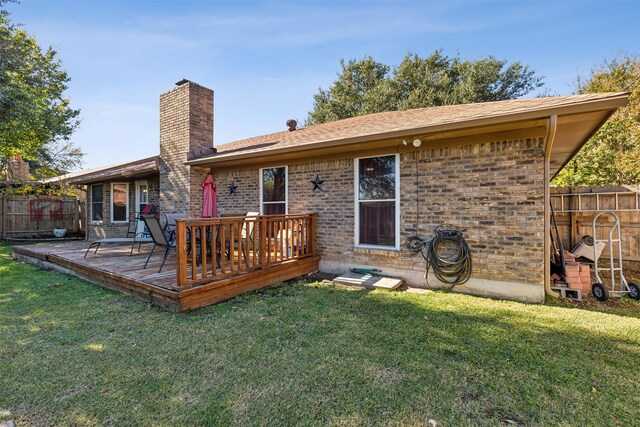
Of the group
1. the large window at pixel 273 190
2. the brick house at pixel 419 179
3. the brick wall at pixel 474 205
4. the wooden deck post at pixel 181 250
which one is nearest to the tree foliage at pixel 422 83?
the brick house at pixel 419 179

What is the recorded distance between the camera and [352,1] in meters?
8.46

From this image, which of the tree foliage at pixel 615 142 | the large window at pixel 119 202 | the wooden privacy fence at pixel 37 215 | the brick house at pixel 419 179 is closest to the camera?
the brick house at pixel 419 179

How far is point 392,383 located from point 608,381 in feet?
5.65

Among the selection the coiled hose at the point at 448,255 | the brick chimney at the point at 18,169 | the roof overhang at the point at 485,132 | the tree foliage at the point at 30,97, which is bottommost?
the coiled hose at the point at 448,255

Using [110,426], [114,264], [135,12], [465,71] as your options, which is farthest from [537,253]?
[465,71]

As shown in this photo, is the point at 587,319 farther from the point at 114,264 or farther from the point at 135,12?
the point at 135,12

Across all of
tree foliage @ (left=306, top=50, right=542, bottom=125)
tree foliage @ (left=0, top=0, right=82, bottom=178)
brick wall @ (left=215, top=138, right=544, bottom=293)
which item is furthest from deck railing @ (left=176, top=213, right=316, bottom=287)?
tree foliage @ (left=306, top=50, right=542, bottom=125)

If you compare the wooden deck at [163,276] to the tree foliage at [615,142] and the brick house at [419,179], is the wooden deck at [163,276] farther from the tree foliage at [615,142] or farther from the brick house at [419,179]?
the tree foliage at [615,142]

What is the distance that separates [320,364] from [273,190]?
16.6 ft

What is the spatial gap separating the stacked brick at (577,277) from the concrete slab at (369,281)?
2501 millimetres

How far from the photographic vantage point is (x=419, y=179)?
5254mm

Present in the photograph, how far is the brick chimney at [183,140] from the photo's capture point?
26.4 feet

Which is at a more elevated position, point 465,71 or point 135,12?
point 465,71

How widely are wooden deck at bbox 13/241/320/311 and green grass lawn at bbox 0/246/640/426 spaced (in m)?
0.23
